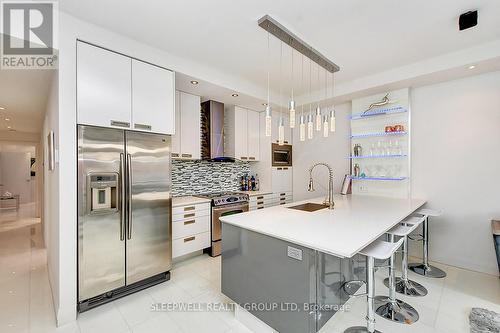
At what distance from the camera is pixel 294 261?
155 cm

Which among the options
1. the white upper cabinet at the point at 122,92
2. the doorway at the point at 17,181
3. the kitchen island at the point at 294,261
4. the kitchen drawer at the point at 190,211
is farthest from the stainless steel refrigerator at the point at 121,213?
the doorway at the point at 17,181

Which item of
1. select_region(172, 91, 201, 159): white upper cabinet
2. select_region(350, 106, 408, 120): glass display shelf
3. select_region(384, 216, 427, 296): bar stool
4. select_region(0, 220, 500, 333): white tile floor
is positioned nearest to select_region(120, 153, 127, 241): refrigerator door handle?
select_region(0, 220, 500, 333): white tile floor

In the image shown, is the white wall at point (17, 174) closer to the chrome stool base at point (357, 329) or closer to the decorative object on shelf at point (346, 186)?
the decorative object on shelf at point (346, 186)

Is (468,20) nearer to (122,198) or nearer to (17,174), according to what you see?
(122,198)

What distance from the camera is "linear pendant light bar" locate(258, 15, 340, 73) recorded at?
80.6 inches

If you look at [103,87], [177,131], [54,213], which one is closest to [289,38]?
[103,87]

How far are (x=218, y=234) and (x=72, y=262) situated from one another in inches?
72.3

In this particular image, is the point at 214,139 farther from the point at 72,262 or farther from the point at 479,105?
the point at 479,105

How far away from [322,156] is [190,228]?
2789 millimetres

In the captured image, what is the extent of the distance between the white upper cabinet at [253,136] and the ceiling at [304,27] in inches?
58.8

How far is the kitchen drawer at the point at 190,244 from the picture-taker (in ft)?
10.0

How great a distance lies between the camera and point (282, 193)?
4707 mm

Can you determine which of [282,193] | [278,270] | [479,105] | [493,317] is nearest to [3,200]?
[282,193]

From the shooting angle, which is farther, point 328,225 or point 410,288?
point 410,288
